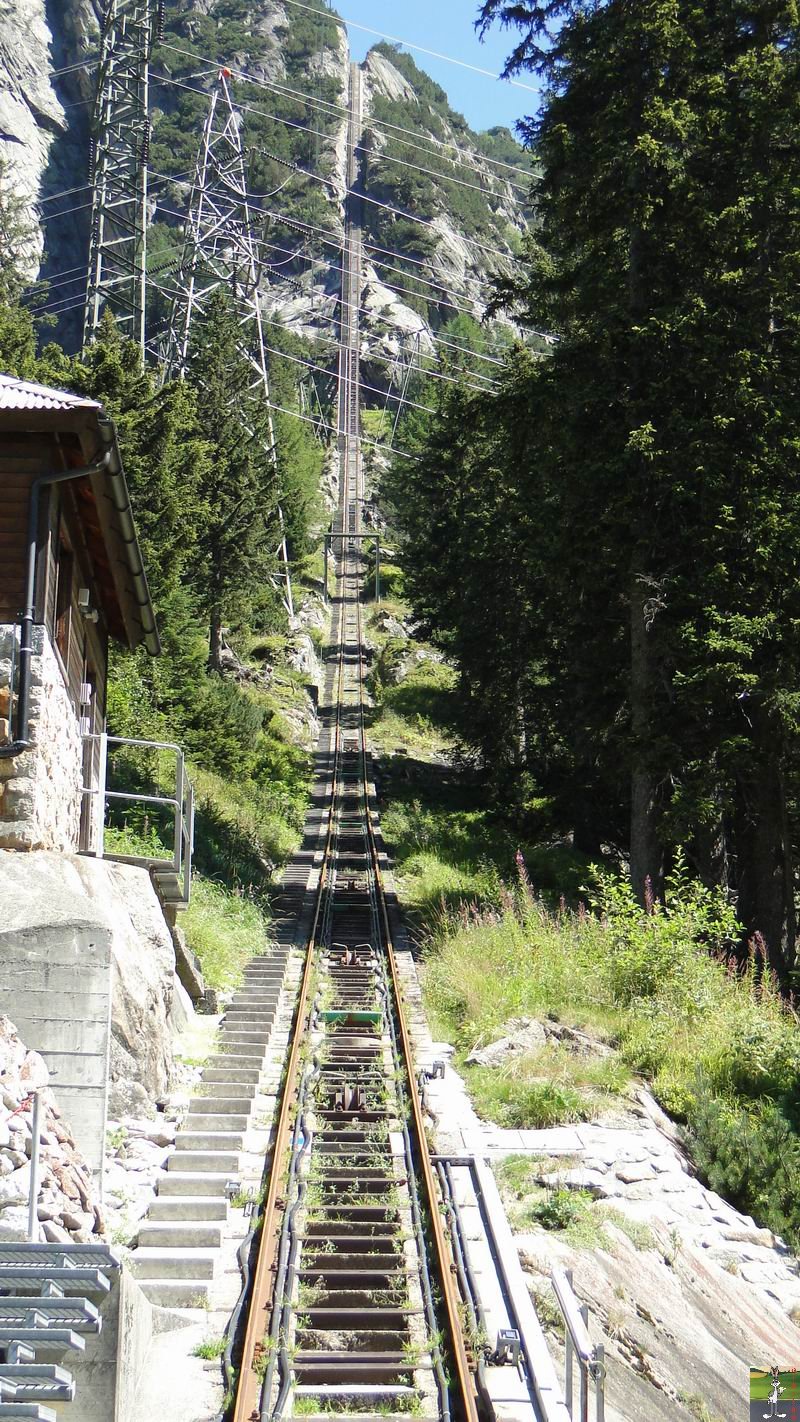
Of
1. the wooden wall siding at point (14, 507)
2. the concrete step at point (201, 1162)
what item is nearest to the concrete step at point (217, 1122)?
the concrete step at point (201, 1162)

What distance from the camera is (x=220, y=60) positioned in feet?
617

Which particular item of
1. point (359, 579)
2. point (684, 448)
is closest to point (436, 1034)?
point (684, 448)

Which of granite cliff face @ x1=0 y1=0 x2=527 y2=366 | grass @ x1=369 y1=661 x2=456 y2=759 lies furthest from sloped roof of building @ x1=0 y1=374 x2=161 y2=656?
granite cliff face @ x1=0 y1=0 x2=527 y2=366

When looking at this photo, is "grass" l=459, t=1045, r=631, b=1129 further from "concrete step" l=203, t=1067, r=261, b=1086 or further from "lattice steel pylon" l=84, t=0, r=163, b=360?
"lattice steel pylon" l=84, t=0, r=163, b=360

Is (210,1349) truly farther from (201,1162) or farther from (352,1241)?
(201,1162)

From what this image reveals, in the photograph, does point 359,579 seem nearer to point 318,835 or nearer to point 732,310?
point 318,835

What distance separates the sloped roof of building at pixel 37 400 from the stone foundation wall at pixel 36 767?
6.13 ft

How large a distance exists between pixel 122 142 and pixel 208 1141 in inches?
1181

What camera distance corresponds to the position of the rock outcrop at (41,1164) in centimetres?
737

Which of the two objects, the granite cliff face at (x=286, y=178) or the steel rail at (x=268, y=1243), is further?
the granite cliff face at (x=286, y=178)

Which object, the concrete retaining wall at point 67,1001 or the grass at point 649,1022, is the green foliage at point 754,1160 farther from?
the concrete retaining wall at point 67,1001

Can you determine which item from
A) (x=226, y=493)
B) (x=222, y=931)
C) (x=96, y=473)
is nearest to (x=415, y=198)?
(x=226, y=493)

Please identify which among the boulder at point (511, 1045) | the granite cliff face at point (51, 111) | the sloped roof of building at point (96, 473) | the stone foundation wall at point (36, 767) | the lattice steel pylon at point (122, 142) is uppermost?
the granite cliff face at point (51, 111)

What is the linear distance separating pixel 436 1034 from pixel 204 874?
747cm
